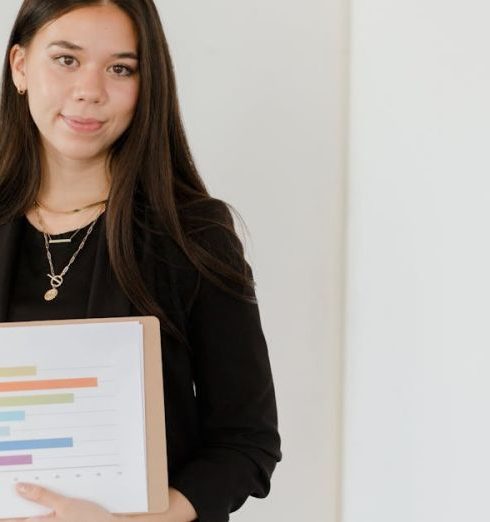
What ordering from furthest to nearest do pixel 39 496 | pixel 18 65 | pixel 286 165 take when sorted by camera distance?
pixel 286 165, pixel 18 65, pixel 39 496

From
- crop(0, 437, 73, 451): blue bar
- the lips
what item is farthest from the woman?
crop(0, 437, 73, 451): blue bar

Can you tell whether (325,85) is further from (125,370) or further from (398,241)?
(125,370)

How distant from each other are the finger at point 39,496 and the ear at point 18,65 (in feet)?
1.98

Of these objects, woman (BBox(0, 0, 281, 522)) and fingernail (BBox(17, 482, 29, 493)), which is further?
woman (BBox(0, 0, 281, 522))

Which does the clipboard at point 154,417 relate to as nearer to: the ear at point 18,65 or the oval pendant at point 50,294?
the oval pendant at point 50,294

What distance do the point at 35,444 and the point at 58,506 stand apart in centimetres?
8

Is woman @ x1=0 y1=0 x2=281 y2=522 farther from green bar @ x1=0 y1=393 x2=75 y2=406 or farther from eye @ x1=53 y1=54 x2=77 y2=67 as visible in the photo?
green bar @ x1=0 y1=393 x2=75 y2=406

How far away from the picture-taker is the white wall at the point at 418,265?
3.86ft

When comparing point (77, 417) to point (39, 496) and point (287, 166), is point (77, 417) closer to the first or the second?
point (39, 496)

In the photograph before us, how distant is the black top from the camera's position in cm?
123

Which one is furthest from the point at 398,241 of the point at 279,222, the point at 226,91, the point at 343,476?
the point at 343,476

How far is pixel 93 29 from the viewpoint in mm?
1193

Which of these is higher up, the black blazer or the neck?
the neck

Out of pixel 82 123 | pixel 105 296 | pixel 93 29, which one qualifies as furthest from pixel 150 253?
pixel 93 29
